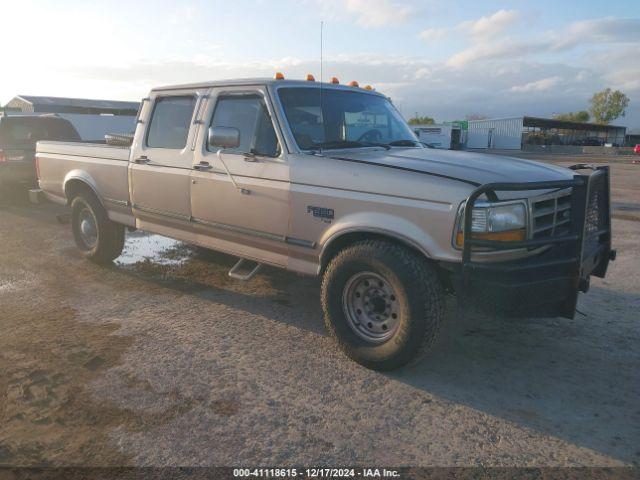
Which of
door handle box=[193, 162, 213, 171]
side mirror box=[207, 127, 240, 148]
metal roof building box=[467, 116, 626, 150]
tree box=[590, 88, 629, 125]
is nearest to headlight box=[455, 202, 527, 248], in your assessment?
side mirror box=[207, 127, 240, 148]

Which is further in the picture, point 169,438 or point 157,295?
point 157,295

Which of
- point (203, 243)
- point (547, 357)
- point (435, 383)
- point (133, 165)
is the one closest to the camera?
point (435, 383)

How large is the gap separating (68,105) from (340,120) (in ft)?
161

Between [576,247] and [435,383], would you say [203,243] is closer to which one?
[435,383]

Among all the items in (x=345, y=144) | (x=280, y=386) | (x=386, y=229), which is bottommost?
(x=280, y=386)

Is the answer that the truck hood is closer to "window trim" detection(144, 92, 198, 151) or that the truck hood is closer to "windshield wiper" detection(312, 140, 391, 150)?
"windshield wiper" detection(312, 140, 391, 150)

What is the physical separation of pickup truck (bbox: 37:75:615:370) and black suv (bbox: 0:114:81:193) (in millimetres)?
5725

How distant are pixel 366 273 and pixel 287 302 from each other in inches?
66.4

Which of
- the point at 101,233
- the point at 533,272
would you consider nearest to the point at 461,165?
the point at 533,272

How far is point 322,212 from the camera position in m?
3.82

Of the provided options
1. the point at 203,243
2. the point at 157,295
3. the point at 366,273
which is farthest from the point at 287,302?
the point at 366,273

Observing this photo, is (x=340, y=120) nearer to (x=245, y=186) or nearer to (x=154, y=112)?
(x=245, y=186)

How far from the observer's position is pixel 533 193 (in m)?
3.38

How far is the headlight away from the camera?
316 centimetres
